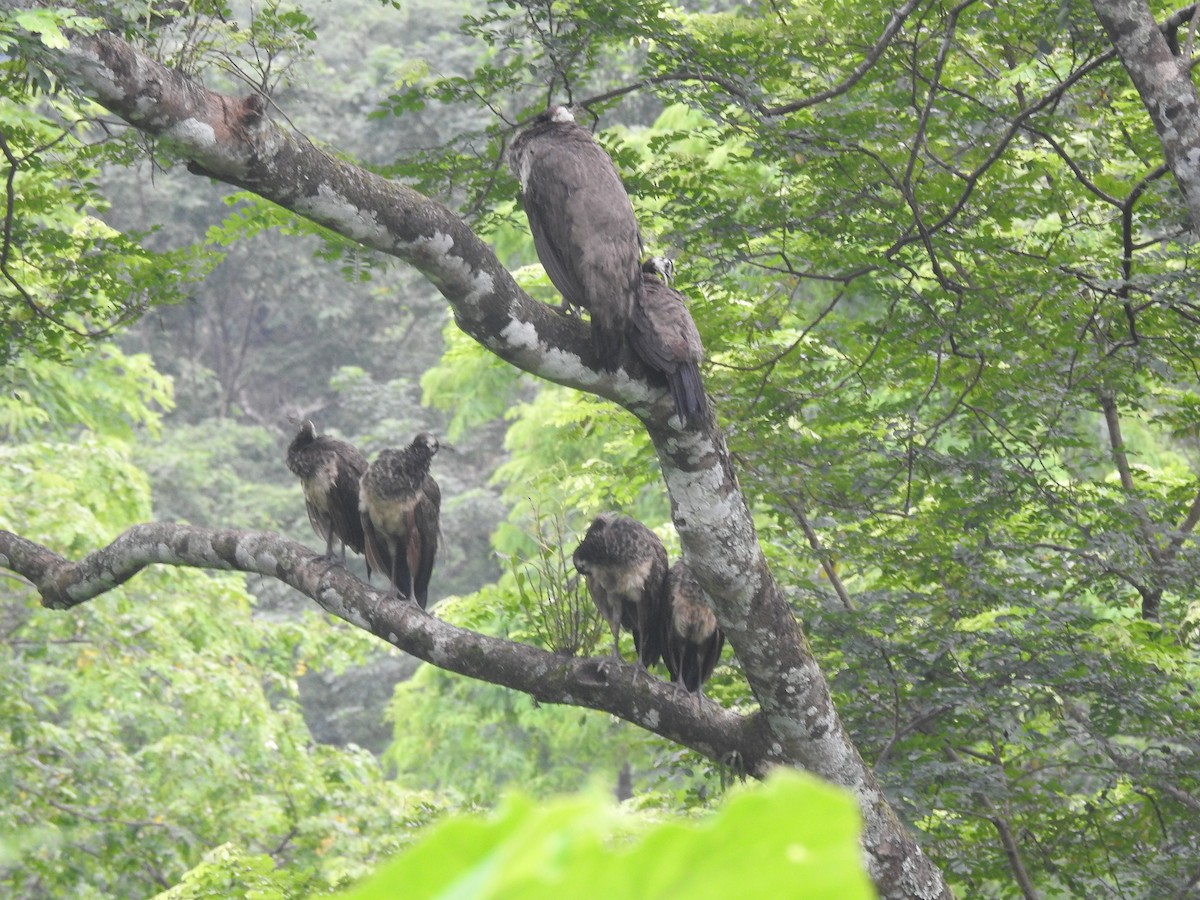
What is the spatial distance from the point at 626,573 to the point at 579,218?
117 centimetres

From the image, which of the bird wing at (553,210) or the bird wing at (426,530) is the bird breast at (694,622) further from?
the bird wing at (553,210)

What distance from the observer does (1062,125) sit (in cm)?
429

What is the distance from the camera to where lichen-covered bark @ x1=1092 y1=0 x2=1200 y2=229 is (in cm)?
281

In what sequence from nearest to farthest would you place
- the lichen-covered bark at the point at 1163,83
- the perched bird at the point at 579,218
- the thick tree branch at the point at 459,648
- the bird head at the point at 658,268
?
the lichen-covered bark at the point at 1163,83 < the perched bird at the point at 579,218 < the thick tree branch at the point at 459,648 < the bird head at the point at 658,268

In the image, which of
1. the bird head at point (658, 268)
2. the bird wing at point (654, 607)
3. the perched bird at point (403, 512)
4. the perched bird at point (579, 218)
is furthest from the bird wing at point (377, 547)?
the bird head at point (658, 268)

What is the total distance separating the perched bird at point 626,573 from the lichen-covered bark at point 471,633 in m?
0.57

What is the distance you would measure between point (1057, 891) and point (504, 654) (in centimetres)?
213

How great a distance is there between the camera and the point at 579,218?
10.6ft

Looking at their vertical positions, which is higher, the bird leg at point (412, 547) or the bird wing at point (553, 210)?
the bird wing at point (553, 210)

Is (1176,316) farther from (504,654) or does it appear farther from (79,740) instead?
(79,740)

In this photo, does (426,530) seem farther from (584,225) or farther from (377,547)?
(584,225)

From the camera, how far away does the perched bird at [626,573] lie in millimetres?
3807

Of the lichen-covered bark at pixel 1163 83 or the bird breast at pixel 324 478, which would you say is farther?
the bird breast at pixel 324 478

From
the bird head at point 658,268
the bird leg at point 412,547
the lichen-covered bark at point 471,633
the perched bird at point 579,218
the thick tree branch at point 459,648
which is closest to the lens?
the lichen-covered bark at point 471,633
